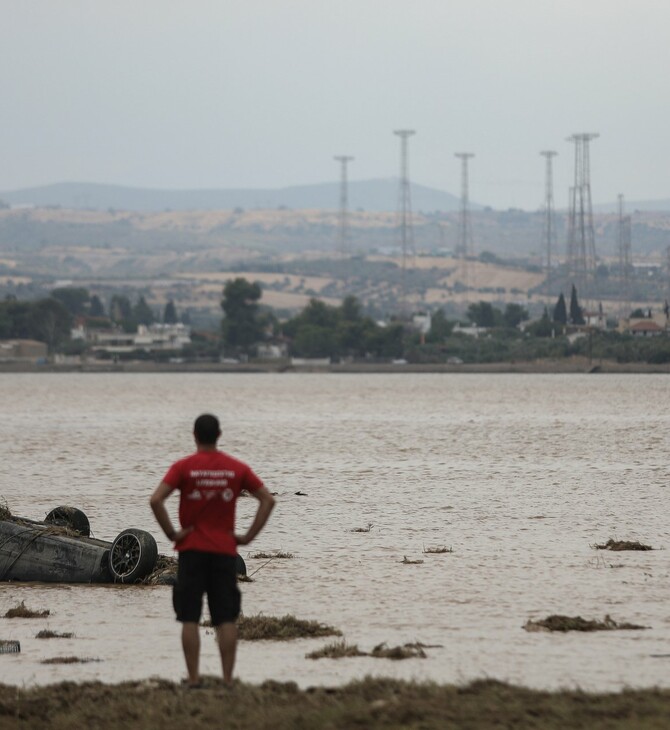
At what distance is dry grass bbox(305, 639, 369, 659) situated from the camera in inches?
584

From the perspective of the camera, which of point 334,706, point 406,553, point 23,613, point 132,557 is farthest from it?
point 406,553

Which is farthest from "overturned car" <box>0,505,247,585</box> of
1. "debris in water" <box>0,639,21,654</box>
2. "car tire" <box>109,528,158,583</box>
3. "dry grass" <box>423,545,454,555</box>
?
"debris in water" <box>0,639,21,654</box>

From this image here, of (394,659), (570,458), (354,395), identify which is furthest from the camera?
(354,395)

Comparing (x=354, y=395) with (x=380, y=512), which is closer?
(x=380, y=512)

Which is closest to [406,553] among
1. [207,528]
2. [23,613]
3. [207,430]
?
[23,613]

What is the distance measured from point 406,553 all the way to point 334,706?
40.1 ft

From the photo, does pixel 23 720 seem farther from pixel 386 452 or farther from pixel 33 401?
pixel 33 401

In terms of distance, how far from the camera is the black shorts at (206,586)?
12500 mm

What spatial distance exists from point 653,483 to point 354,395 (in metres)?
106

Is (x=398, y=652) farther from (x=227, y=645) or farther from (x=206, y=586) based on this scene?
(x=206, y=586)

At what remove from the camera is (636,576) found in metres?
21.0

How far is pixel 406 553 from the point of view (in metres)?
24.3

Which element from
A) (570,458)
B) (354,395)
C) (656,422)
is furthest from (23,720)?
(354,395)

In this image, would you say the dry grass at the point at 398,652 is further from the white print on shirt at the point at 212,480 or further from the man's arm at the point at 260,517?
the white print on shirt at the point at 212,480
